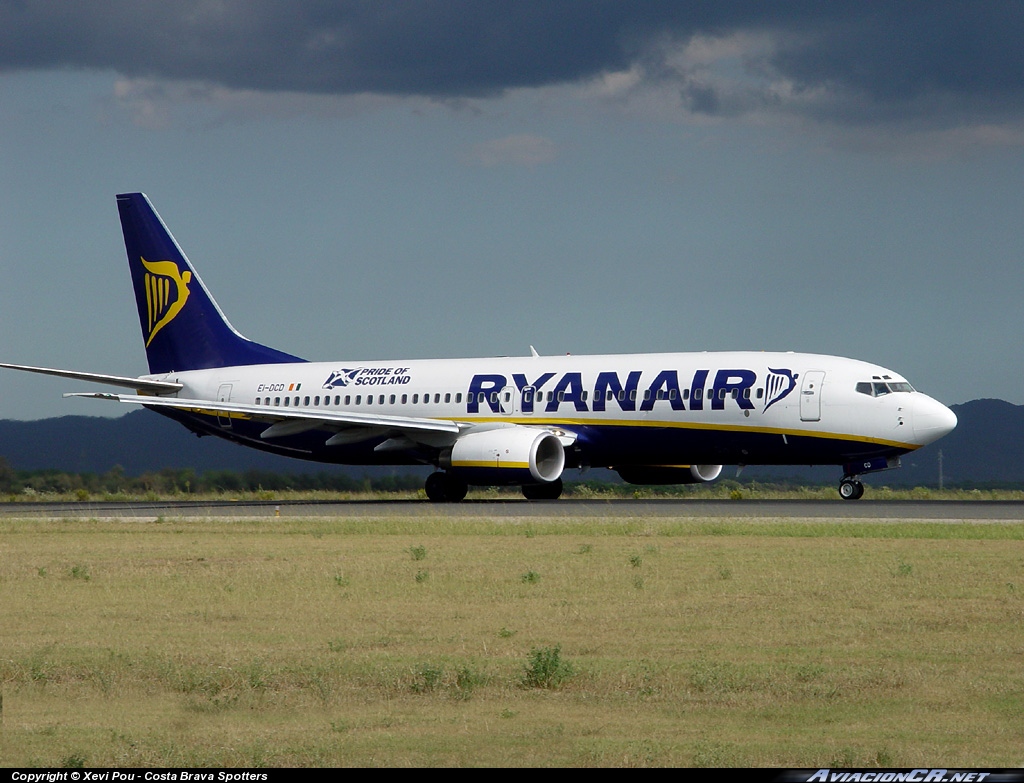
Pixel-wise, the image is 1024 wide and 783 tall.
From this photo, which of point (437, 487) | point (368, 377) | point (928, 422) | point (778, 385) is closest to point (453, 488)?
point (437, 487)

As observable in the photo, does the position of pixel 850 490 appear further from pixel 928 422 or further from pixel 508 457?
pixel 508 457

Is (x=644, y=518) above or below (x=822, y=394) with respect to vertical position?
below

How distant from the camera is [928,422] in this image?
32812mm

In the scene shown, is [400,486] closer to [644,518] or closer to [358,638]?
[644,518]

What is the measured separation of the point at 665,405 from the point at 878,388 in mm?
5020

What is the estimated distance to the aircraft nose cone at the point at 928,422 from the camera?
32781 millimetres

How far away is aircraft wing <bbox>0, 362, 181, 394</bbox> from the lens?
129ft

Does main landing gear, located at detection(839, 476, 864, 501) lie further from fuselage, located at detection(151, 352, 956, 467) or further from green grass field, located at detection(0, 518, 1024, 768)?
green grass field, located at detection(0, 518, 1024, 768)

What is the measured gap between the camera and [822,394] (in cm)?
3347

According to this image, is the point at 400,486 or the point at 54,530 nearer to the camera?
the point at 54,530

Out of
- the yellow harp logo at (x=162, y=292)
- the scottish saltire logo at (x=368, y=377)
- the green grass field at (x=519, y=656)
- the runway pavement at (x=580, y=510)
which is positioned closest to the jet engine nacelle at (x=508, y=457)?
the runway pavement at (x=580, y=510)

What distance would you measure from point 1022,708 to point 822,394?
24142mm
